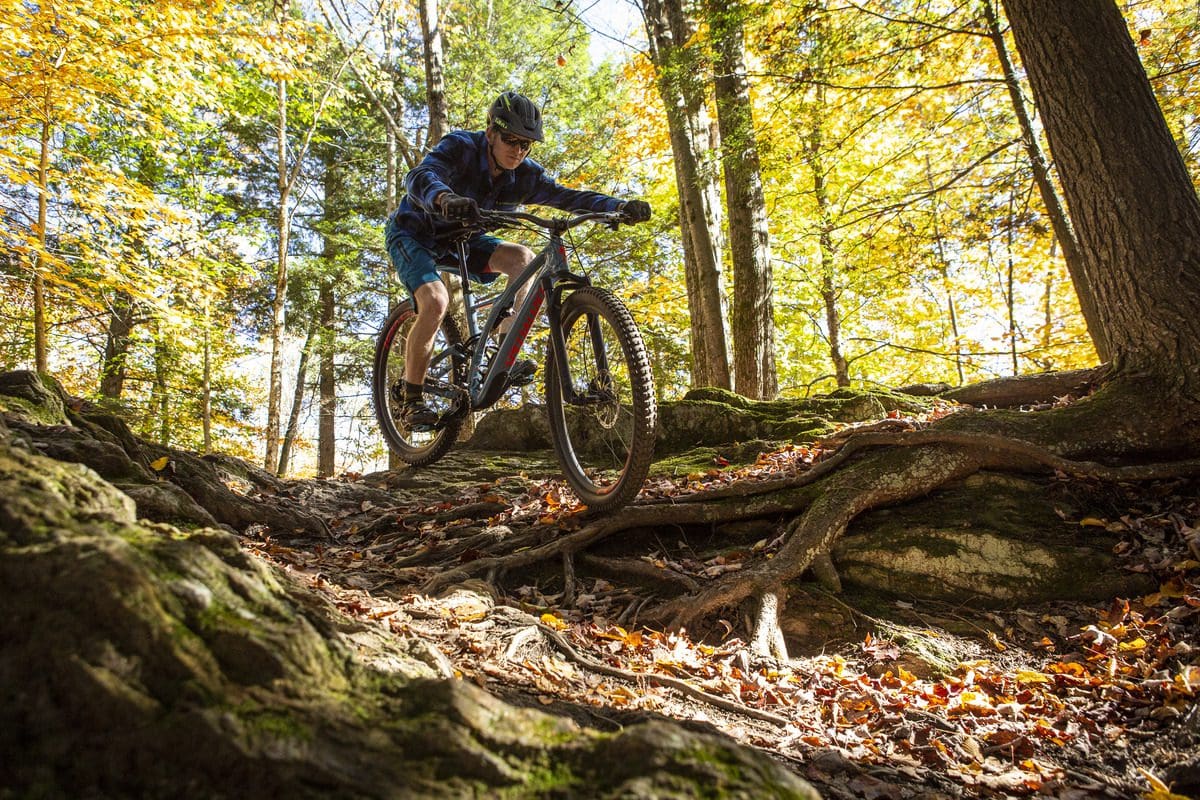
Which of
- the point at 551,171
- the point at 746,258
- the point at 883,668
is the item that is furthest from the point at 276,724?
the point at 551,171

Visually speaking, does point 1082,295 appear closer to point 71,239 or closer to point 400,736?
point 400,736

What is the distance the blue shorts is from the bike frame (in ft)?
0.40

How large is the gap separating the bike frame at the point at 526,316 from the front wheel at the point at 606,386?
28 millimetres

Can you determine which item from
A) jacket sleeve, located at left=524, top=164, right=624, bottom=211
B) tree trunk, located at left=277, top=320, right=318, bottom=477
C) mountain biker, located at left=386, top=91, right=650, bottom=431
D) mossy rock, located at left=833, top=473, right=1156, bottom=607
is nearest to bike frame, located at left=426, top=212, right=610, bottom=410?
mountain biker, located at left=386, top=91, right=650, bottom=431

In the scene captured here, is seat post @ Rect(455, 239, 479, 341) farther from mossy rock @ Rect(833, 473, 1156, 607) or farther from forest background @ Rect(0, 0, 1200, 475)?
forest background @ Rect(0, 0, 1200, 475)

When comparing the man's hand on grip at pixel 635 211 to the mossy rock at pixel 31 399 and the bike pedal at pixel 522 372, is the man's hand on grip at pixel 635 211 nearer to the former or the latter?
the bike pedal at pixel 522 372

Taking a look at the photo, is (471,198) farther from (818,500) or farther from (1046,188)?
(1046,188)

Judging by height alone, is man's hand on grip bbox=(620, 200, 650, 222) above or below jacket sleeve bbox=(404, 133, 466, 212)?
below

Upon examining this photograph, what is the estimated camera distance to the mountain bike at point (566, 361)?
3.72m

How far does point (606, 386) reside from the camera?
159 inches

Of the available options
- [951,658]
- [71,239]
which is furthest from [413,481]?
[71,239]

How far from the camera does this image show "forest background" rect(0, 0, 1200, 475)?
7.55 m

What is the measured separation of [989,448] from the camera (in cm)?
383

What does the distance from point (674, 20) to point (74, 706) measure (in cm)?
965
